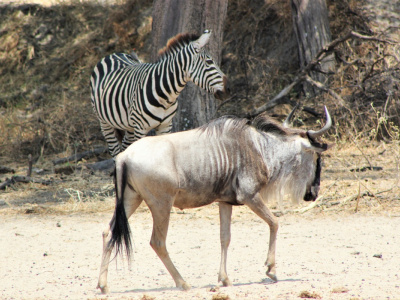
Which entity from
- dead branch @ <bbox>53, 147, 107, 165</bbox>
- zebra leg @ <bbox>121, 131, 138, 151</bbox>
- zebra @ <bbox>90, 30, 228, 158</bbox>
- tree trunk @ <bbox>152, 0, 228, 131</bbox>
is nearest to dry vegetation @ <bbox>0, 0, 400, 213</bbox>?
dead branch @ <bbox>53, 147, 107, 165</bbox>

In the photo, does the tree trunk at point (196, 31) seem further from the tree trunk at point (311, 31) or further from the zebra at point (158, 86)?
the tree trunk at point (311, 31)

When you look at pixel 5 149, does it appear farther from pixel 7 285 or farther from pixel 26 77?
pixel 7 285

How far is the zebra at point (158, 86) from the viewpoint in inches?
287

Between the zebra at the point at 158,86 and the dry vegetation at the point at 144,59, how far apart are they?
43.8 inches

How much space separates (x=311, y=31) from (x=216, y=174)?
706 cm

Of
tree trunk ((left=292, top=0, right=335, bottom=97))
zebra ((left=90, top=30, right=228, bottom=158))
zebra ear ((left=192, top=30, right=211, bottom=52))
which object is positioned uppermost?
tree trunk ((left=292, top=0, right=335, bottom=97))

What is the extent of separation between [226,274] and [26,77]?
9922 mm

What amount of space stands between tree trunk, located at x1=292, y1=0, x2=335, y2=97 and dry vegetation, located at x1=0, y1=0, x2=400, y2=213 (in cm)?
42

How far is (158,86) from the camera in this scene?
7.43 meters

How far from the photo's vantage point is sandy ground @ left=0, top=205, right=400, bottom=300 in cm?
428

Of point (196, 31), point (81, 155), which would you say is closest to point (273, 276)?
point (196, 31)

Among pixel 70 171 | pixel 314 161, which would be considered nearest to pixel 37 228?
pixel 70 171

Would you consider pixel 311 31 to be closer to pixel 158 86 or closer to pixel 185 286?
pixel 158 86

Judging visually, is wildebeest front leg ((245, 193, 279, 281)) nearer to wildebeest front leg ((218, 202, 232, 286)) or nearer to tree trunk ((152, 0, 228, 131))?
wildebeest front leg ((218, 202, 232, 286))
